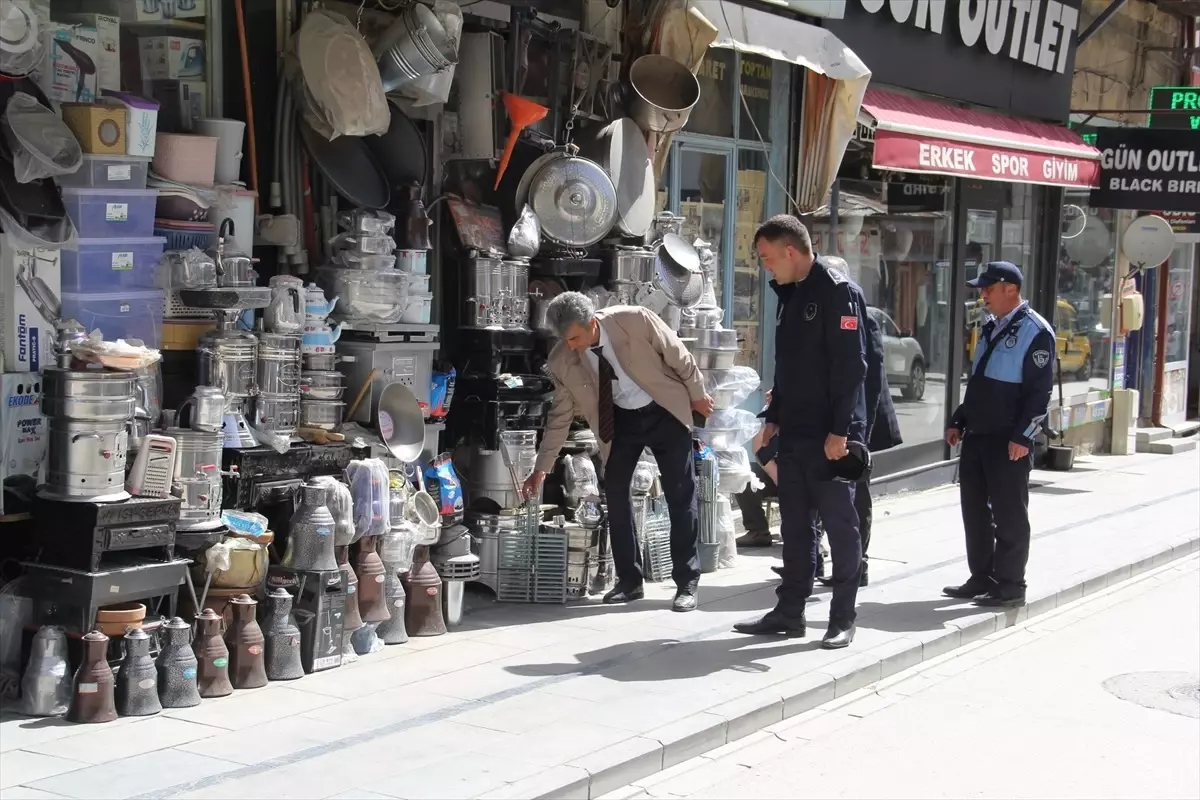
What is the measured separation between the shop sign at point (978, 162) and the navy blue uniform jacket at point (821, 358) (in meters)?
A: 4.91

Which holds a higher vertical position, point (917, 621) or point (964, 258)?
point (964, 258)

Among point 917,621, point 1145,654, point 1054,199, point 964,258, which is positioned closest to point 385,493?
point 917,621

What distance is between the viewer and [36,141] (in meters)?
6.18

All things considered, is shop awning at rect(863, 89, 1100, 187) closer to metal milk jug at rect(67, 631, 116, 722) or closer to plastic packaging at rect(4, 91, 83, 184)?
plastic packaging at rect(4, 91, 83, 184)

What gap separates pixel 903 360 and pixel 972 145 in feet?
6.96

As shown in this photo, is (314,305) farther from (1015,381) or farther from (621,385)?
(1015,381)

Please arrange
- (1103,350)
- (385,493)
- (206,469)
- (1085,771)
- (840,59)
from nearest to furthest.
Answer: (1085,771)
(206,469)
(385,493)
(840,59)
(1103,350)

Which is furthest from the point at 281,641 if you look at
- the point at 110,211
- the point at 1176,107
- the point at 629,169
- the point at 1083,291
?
the point at 1176,107

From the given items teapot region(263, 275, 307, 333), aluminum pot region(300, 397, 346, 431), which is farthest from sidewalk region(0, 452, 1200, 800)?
teapot region(263, 275, 307, 333)

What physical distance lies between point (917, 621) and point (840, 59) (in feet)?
15.5

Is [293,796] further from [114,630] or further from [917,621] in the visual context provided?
[917,621]

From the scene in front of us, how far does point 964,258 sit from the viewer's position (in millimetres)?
15281

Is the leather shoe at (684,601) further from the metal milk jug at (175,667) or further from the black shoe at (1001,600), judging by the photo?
the metal milk jug at (175,667)

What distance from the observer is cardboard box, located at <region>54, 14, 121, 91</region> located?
677cm
